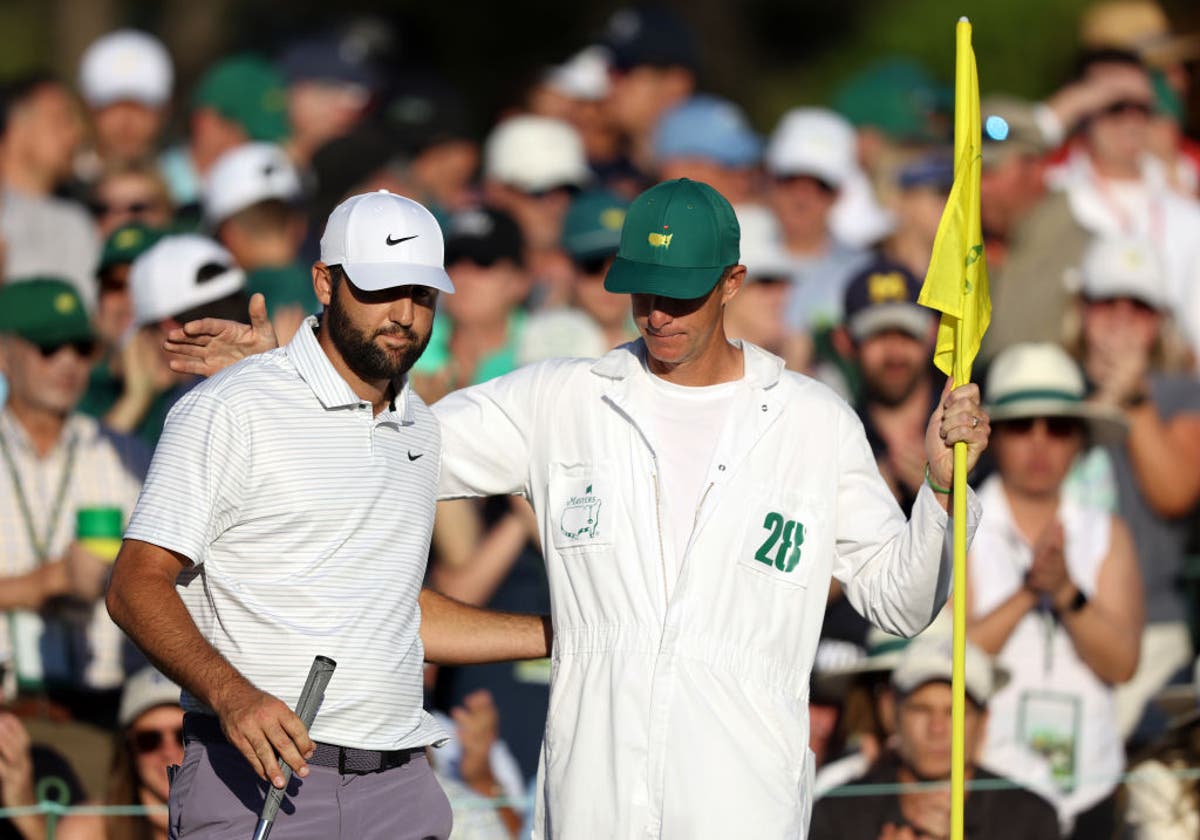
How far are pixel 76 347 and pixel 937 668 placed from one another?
11.3 ft

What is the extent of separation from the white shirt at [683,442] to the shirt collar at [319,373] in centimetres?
70

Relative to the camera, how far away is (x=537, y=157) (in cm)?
1194

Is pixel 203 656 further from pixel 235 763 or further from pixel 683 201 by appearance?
pixel 683 201

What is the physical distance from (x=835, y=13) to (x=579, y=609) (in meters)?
23.8

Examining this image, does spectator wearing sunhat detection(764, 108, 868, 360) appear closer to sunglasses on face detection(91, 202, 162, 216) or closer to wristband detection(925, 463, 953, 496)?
sunglasses on face detection(91, 202, 162, 216)

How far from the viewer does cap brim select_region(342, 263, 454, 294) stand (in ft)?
17.4

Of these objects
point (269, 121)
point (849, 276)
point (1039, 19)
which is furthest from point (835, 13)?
point (849, 276)

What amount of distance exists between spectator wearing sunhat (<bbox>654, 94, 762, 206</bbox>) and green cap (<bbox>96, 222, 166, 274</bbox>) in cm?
350

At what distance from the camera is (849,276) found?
10.4 metres

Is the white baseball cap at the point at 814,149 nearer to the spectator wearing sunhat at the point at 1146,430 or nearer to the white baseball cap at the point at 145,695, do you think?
the spectator wearing sunhat at the point at 1146,430

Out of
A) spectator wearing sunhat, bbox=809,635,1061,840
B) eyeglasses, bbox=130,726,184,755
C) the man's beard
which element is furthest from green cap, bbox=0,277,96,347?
spectator wearing sunhat, bbox=809,635,1061,840

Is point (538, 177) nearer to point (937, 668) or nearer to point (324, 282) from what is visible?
point (937, 668)

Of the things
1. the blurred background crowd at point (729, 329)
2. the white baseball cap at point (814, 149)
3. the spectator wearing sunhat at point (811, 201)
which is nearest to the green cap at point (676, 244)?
the blurred background crowd at point (729, 329)

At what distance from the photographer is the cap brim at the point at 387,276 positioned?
5305 mm
